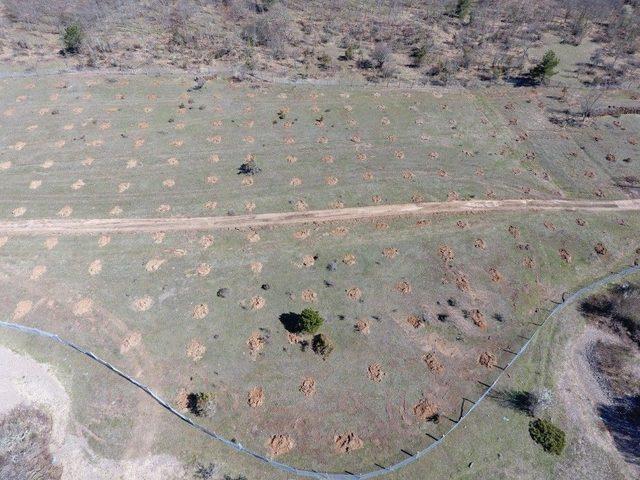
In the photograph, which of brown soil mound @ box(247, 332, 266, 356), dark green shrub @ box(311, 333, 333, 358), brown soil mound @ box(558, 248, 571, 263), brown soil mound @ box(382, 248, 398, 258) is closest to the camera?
dark green shrub @ box(311, 333, 333, 358)

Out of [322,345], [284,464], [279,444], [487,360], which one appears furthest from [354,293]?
[284,464]

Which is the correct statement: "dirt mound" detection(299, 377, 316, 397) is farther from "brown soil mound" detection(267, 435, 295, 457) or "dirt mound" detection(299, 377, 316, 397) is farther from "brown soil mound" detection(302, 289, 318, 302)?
"brown soil mound" detection(302, 289, 318, 302)

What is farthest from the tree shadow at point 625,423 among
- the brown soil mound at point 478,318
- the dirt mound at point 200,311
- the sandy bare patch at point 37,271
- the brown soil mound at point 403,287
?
the sandy bare patch at point 37,271

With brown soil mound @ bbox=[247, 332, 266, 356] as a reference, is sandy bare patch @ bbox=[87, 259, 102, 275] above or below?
above

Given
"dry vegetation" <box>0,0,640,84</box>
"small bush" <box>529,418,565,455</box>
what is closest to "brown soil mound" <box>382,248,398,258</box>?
"small bush" <box>529,418,565,455</box>

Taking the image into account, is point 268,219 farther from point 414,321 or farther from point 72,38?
point 72,38
